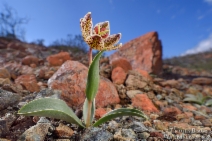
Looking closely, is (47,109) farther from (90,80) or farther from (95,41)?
(95,41)

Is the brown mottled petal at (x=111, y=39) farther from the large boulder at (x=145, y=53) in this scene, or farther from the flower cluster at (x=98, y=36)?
the large boulder at (x=145, y=53)

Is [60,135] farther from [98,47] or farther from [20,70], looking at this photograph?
[20,70]

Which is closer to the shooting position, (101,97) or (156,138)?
(156,138)

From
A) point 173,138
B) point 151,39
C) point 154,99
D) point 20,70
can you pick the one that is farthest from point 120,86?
point 151,39

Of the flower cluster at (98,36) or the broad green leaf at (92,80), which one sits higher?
the flower cluster at (98,36)

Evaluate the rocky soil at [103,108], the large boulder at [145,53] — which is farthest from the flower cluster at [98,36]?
the large boulder at [145,53]

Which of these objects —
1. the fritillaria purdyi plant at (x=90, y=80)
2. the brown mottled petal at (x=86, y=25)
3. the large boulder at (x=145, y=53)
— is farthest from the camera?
the large boulder at (x=145, y=53)

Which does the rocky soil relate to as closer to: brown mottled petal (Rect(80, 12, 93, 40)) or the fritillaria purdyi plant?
the fritillaria purdyi plant

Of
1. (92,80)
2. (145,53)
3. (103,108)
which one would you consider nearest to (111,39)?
(92,80)
